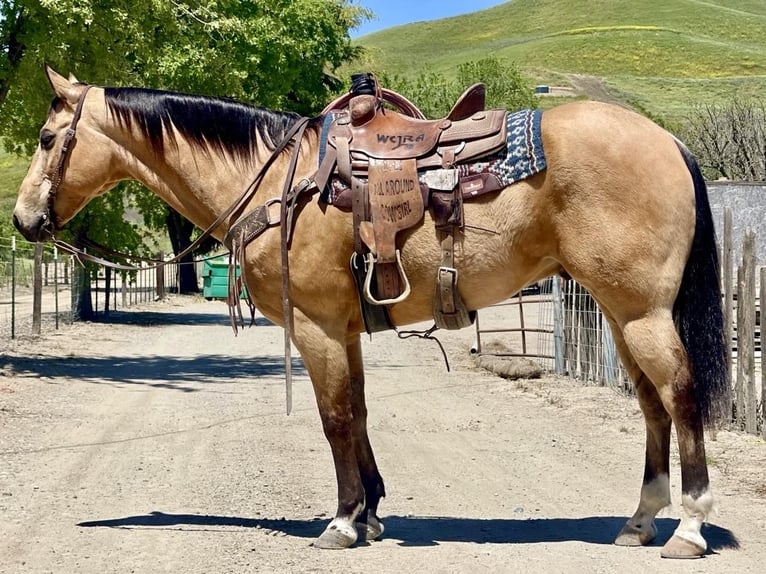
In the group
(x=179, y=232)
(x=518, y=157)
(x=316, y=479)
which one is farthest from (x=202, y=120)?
(x=179, y=232)

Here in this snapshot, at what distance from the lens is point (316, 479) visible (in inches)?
294

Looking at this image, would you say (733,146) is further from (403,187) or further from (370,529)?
(370,529)

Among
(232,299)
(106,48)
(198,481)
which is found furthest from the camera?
(106,48)

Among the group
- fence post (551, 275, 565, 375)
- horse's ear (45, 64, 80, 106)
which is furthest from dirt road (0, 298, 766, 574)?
horse's ear (45, 64, 80, 106)

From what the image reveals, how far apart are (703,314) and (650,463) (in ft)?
2.88

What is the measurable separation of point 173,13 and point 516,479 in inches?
453

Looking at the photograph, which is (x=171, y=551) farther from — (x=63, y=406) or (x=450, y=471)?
(x=63, y=406)

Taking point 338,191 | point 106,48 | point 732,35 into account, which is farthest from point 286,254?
point 732,35

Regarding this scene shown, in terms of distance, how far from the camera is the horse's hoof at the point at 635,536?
18.2 ft

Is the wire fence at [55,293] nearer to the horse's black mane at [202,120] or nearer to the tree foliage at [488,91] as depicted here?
the horse's black mane at [202,120]

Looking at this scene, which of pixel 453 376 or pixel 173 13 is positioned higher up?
pixel 173 13

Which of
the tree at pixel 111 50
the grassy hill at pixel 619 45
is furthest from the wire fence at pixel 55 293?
the grassy hill at pixel 619 45

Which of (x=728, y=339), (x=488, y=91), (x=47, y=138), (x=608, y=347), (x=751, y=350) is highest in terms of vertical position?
(x=488, y=91)

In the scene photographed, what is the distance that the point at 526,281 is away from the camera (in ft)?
19.2
